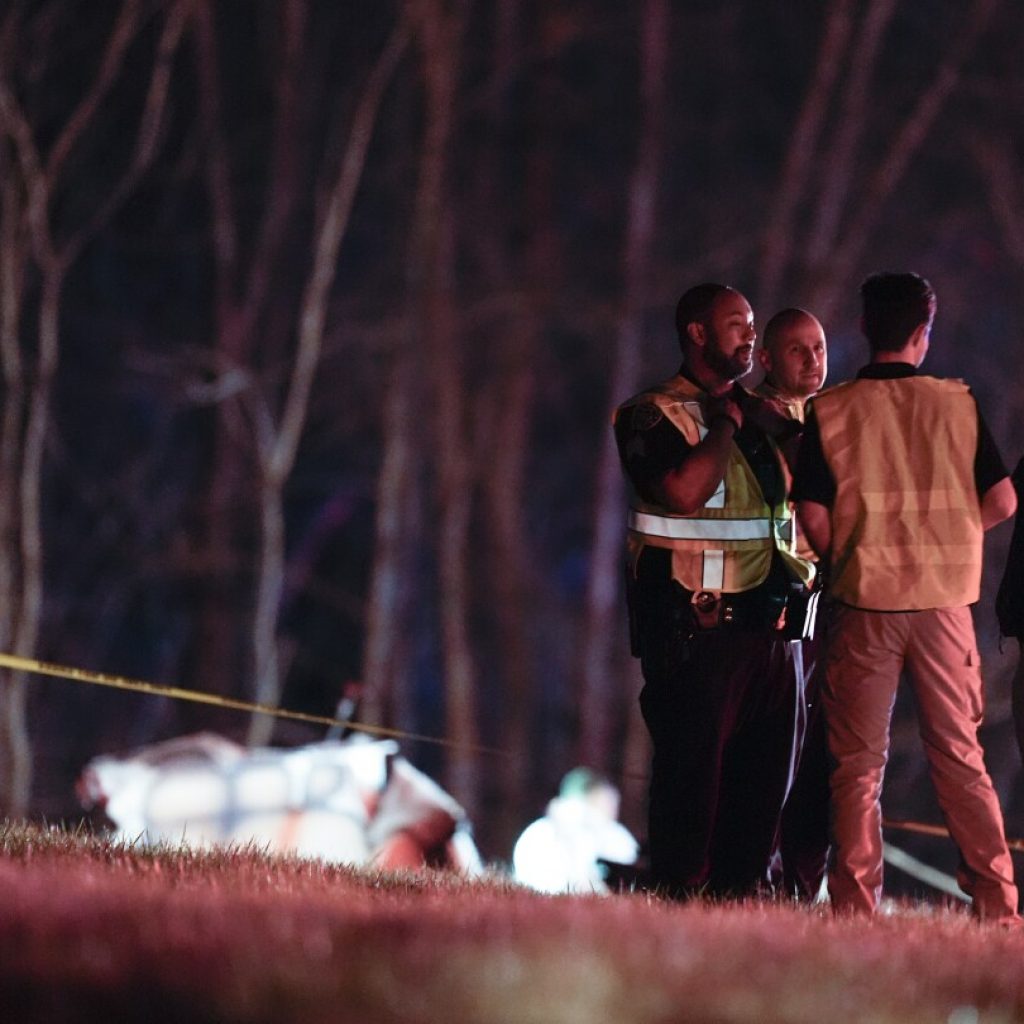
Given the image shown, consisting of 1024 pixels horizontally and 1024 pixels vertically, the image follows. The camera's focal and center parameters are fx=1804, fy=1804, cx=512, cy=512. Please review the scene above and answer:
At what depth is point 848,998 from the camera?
3.17m

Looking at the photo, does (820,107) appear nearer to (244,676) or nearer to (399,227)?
(399,227)

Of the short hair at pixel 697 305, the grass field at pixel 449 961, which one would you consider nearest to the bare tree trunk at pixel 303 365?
the short hair at pixel 697 305

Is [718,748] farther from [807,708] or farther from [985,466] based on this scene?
[985,466]

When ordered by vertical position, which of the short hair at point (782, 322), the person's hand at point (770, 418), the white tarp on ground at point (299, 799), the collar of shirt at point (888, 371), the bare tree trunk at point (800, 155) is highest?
the bare tree trunk at point (800, 155)

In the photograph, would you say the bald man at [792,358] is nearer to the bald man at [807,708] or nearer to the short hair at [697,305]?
the bald man at [807,708]

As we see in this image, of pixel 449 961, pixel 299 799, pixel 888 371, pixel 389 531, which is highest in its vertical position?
pixel 888 371

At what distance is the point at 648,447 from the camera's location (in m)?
4.85

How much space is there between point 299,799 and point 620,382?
9.77 metres

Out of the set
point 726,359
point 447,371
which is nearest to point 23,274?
point 447,371

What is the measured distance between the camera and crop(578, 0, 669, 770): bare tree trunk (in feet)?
62.8

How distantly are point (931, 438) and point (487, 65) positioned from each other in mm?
15331

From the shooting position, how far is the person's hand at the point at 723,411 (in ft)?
15.8

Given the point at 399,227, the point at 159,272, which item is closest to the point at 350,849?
the point at 399,227

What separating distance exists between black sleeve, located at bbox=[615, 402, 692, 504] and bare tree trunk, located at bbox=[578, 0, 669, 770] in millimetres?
14538
